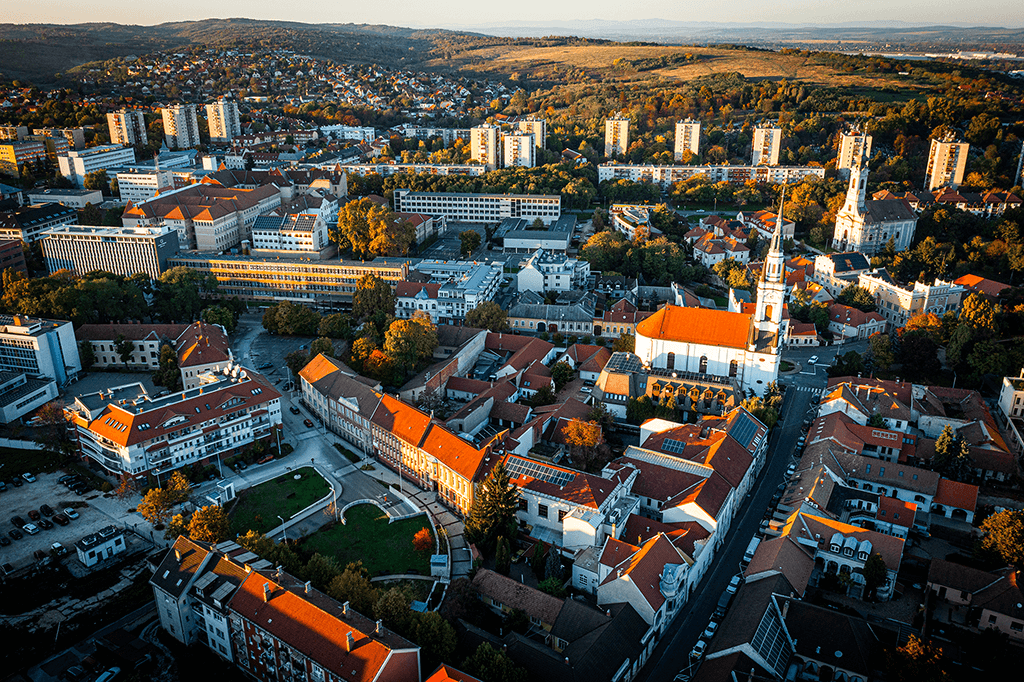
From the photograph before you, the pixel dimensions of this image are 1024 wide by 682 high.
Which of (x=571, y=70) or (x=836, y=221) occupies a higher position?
(x=571, y=70)

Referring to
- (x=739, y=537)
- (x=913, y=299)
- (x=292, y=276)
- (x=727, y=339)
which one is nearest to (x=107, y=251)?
(x=292, y=276)

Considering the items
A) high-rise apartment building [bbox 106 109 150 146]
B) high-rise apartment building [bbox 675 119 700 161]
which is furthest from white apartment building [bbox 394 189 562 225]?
high-rise apartment building [bbox 106 109 150 146]

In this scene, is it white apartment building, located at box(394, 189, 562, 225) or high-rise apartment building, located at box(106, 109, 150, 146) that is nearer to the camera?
white apartment building, located at box(394, 189, 562, 225)

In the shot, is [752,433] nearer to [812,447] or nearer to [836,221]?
[812,447]

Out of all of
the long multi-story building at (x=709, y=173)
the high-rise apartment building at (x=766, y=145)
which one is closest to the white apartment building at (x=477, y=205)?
the long multi-story building at (x=709, y=173)

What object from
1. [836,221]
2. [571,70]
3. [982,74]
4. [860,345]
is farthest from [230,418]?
[571,70]

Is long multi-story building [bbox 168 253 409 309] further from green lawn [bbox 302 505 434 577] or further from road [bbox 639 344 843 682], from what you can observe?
road [bbox 639 344 843 682]
